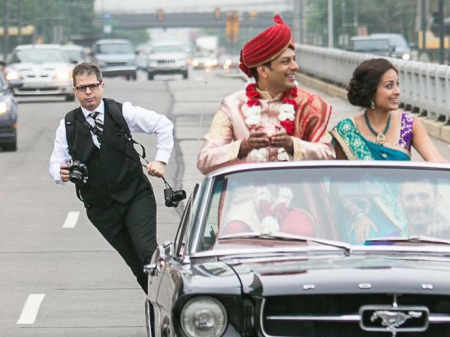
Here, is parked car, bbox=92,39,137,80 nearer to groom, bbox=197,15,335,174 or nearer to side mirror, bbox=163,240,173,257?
groom, bbox=197,15,335,174

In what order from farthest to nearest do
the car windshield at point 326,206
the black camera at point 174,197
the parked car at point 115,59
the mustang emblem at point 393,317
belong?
the parked car at point 115,59, the black camera at point 174,197, the car windshield at point 326,206, the mustang emblem at point 393,317

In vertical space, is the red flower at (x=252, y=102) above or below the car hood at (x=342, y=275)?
above

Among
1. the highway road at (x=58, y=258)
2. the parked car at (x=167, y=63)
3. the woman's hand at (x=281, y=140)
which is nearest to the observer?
the woman's hand at (x=281, y=140)

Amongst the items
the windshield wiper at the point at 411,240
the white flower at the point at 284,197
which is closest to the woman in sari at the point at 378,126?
the white flower at the point at 284,197

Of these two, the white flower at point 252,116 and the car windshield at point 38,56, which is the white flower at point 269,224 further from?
the car windshield at point 38,56

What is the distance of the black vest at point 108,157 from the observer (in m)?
9.02

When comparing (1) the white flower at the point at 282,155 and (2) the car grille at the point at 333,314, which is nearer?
(2) the car grille at the point at 333,314

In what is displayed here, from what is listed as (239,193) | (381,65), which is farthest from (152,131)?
(239,193)

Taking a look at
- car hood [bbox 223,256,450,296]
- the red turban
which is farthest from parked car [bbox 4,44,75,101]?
car hood [bbox 223,256,450,296]

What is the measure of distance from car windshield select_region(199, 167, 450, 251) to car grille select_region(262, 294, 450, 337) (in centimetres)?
83

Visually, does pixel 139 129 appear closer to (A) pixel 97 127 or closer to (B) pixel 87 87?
(A) pixel 97 127

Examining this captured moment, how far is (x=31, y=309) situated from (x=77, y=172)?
94.8 inches

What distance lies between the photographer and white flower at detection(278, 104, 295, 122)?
7.67 meters

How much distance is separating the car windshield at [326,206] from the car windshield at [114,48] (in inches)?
2400
